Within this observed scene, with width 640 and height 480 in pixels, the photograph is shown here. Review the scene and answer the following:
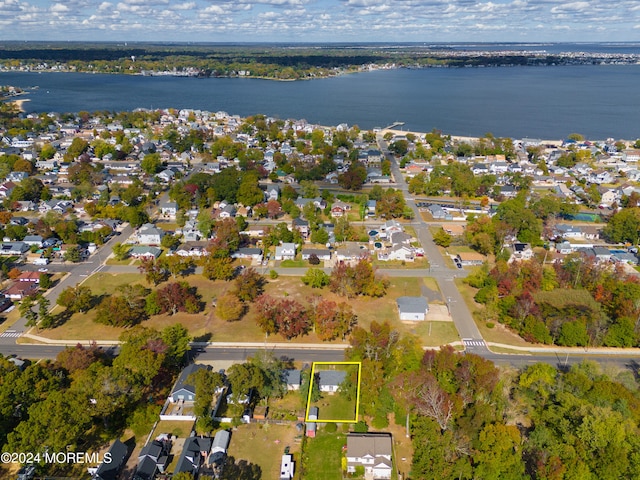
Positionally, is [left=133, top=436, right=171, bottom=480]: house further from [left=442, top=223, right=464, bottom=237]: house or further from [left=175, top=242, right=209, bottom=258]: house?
[left=442, top=223, right=464, bottom=237]: house

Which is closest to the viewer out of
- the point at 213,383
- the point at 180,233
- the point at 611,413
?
the point at 611,413

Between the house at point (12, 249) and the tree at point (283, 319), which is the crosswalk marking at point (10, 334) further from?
the tree at point (283, 319)

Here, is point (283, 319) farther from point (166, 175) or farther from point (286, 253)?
point (166, 175)

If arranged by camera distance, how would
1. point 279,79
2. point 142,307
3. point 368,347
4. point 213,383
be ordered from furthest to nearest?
point 279,79, point 142,307, point 368,347, point 213,383

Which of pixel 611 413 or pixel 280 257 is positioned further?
pixel 280 257

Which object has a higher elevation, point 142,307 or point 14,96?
point 14,96

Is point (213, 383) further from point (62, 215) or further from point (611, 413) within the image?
point (62, 215)

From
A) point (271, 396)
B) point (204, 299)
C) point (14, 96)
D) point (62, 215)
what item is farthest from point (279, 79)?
point (271, 396)
